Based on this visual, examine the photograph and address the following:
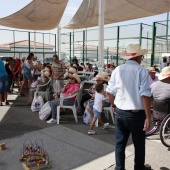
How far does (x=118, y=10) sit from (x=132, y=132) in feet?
30.1

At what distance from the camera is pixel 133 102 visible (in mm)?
2588

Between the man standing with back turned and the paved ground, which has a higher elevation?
the man standing with back turned

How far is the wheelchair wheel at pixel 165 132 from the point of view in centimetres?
384

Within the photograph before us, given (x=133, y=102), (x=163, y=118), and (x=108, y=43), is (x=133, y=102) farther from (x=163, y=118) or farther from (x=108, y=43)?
(x=108, y=43)

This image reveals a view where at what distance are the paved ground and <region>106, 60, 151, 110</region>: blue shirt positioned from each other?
43.6 inches

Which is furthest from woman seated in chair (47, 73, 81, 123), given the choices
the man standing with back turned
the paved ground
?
the man standing with back turned

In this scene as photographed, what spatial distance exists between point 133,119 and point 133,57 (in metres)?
0.70

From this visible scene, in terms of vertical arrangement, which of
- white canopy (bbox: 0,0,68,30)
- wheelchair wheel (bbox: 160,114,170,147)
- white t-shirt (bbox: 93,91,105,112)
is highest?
white canopy (bbox: 0,0,68,30)

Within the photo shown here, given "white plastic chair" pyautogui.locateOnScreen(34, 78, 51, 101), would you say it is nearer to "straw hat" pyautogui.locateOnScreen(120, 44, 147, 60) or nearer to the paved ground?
the paved ground

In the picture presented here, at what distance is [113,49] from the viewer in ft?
57.2

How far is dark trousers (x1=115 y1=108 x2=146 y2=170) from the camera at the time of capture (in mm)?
2584

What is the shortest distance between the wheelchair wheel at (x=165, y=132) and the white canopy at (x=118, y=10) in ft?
20.5

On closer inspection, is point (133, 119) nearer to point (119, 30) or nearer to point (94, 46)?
point (119, 30)

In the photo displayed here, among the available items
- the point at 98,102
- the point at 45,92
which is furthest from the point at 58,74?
the point at 98,102
